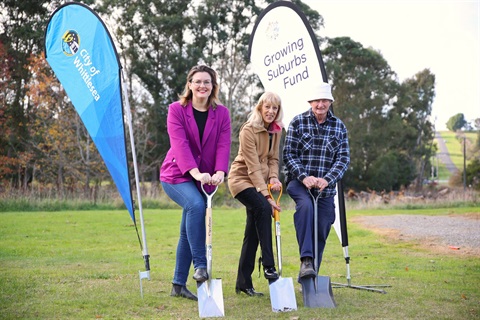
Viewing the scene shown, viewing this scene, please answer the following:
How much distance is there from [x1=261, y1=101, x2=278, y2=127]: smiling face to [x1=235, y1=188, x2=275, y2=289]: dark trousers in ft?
2.10

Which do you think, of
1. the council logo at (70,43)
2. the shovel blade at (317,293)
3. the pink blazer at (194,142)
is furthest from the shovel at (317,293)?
the council logo at (70,43)

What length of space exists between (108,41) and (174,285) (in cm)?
235

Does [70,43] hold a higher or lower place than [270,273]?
higher

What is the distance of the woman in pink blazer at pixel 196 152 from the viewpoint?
522cm

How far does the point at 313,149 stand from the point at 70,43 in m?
2.53

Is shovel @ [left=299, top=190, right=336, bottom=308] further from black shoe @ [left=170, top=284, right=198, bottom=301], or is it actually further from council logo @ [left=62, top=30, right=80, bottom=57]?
council logo @ [left=62, top=30, right=80, bottom=57]

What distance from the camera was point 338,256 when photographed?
29.1 ft

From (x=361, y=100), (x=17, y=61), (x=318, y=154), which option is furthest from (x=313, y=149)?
(x=361, y=100)

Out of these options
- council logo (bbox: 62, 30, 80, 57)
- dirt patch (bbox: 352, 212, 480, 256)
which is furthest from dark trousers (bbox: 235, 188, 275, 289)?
dirt patch (bbox: 352, 212, 480, 256)

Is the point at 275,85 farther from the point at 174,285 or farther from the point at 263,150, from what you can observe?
the point at 174,285

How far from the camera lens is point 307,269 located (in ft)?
17.3

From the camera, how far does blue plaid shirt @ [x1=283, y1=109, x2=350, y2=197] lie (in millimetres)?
5711

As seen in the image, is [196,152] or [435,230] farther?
[435,230]

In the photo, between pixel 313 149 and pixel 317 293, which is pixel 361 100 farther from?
pixel 317 293
